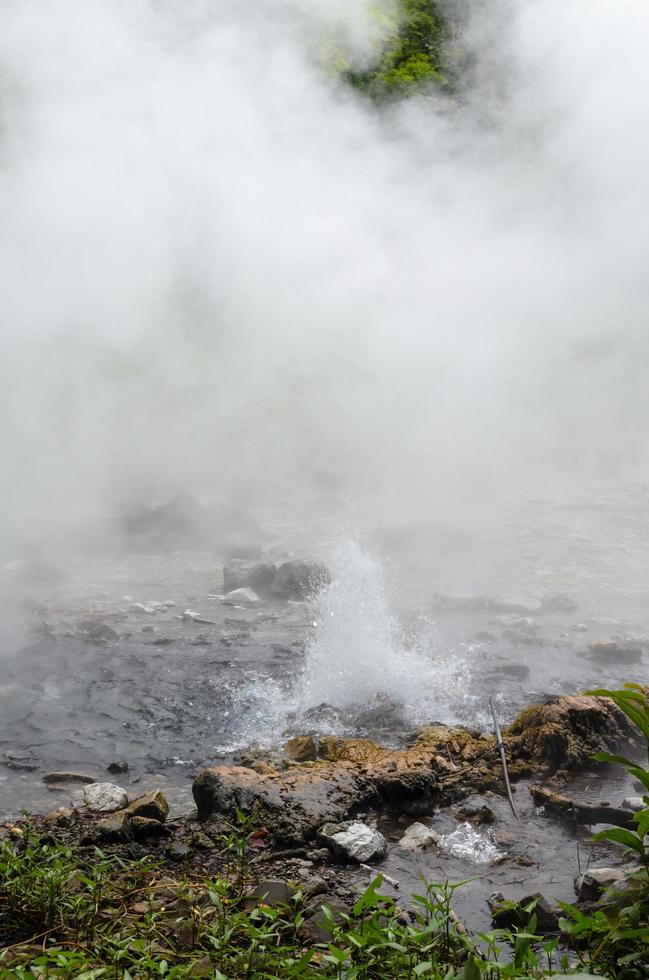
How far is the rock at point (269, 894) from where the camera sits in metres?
1.61

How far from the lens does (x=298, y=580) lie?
5312 millimetres

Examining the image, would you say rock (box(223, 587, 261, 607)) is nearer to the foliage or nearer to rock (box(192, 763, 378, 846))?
rock (box(192, 763, 378, 846))

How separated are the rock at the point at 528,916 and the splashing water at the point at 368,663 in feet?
4.91

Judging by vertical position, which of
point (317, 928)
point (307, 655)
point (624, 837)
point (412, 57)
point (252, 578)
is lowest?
point (317, 928)

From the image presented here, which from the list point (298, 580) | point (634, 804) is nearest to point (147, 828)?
point (634, 804)

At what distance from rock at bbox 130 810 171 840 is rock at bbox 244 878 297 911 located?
471 mm

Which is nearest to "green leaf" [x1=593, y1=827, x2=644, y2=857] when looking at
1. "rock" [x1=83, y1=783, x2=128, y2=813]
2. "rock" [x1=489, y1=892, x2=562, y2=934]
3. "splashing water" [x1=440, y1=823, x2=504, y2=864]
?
"rock" [x1=489, y1=892, x2=562, y2=934]

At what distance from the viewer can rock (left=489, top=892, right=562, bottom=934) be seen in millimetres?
1613

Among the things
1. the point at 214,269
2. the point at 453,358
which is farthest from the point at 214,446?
the point at 453,358

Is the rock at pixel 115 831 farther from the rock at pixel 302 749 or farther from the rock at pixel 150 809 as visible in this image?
the rock at pixel 302 749

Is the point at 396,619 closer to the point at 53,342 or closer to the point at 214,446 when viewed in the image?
the point at 214,446

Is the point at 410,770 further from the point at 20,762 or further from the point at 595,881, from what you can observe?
the point at 20,762

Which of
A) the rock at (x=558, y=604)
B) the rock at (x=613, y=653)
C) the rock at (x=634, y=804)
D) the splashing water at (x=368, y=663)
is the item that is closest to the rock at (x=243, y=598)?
the splashing water at (x=368, y=663)

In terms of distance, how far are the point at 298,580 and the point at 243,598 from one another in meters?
0.42
